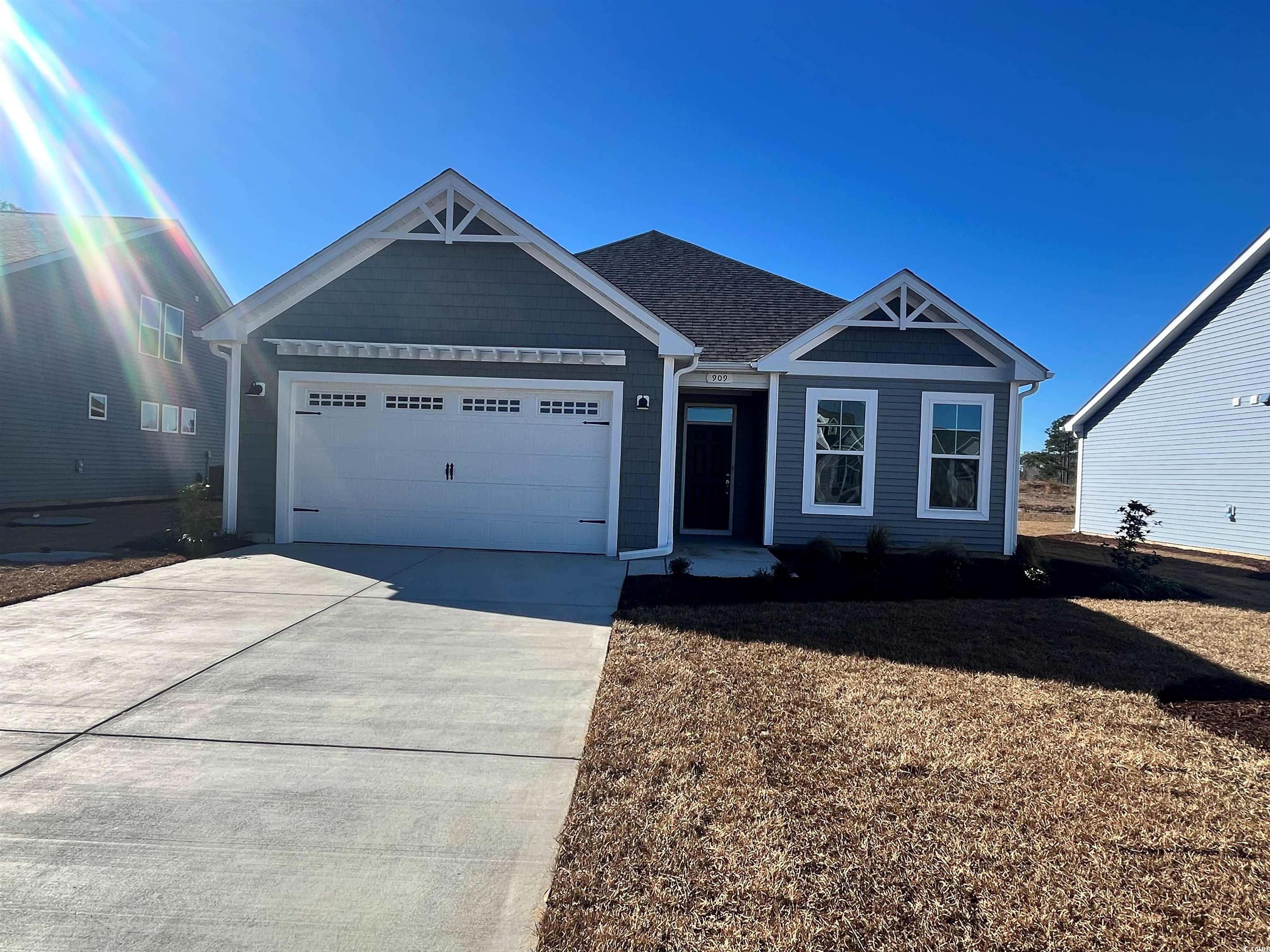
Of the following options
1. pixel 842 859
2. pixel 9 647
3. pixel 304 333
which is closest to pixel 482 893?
pixel 842 859

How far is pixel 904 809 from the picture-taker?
2.85 metres

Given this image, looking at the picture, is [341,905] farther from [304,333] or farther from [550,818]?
[304,333]

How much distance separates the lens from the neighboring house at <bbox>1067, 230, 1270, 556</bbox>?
12578mm

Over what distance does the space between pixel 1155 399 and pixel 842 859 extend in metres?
17.9

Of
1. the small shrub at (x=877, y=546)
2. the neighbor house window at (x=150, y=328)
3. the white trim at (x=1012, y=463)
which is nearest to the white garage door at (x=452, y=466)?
the small shrub at (x=877, y=546)

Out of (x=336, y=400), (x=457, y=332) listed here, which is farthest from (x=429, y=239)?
(x=336, y=400)

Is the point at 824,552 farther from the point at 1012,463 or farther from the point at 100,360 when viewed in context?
the point at 100,360

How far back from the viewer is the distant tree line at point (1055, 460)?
3834 centimetres

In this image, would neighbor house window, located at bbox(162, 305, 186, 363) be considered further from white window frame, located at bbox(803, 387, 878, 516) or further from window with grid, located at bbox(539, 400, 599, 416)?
white window frame, located at bbox(803, 387, 878, 516)

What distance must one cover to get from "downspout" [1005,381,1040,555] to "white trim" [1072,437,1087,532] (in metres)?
9.73

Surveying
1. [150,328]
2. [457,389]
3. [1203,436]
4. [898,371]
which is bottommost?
[457,389]

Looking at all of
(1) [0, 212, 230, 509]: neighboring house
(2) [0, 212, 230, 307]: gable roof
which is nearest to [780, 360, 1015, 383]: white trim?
(1) [0, 212, 230, 509]: neighboring house

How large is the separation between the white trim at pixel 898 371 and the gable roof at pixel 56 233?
1574cm

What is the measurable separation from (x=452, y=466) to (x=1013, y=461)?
897 centimetres
